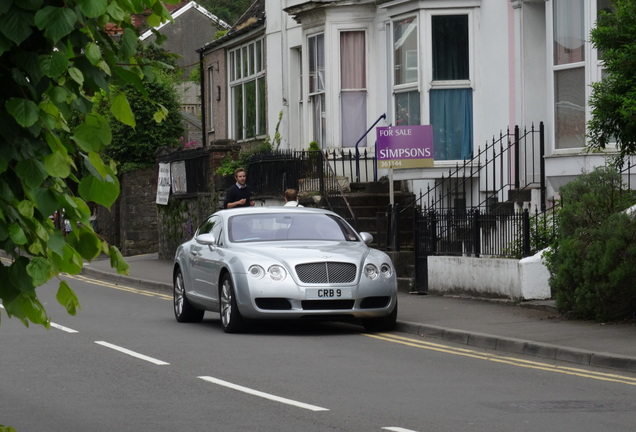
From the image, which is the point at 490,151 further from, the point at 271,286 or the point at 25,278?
the point at 25,278

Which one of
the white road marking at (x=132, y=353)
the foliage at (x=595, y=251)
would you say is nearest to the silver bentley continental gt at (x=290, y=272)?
the white road marking at (x=132, y=353)

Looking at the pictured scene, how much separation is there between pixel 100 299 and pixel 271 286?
8.23 meters

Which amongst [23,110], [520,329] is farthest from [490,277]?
[23,110]

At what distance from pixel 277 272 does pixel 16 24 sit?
10855 mm

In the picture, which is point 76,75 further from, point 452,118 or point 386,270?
point 452,118

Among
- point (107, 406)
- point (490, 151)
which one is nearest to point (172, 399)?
point (107, 406)

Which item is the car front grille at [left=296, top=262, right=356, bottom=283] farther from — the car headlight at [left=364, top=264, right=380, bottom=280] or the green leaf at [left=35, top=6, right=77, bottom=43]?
Answer: the green leaf at [left=35, top=6, right=77, bottom=43]

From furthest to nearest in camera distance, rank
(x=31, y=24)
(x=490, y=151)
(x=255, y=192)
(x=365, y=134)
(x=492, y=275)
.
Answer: (x=255, y=192), (x=365, y=134), (x=490, y=151), (x=492, y=275), (x=31, y=24)

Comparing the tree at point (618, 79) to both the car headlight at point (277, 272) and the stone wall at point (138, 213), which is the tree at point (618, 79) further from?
the stone wall at point (138, 213)

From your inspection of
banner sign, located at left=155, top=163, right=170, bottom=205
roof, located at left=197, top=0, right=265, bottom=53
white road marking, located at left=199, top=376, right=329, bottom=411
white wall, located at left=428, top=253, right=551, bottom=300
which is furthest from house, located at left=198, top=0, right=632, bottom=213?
white road marking, located at left=199, top=376, right=329, bottom=411

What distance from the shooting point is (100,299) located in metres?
23.1

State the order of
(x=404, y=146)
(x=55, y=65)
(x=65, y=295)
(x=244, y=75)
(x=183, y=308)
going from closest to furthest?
(x=55, y=65)
(x=65, y=295)
(x=183, y=308)
(x=404, y=146)
(x=244, y=75)

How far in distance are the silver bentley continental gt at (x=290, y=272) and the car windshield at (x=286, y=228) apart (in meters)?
0.01

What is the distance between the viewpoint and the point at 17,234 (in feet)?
17.5
